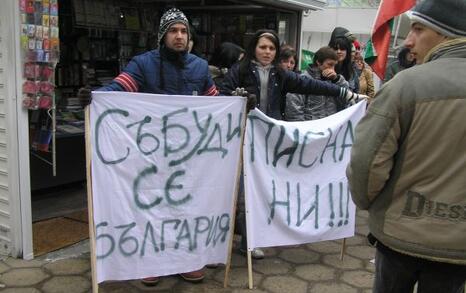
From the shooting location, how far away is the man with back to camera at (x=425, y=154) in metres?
1.72

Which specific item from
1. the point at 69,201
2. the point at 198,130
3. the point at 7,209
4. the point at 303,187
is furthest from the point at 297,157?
the point at 69,201

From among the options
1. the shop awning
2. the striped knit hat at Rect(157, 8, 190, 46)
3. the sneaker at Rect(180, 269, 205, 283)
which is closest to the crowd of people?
the sneaker at Rect(180, 269, 205, 283)

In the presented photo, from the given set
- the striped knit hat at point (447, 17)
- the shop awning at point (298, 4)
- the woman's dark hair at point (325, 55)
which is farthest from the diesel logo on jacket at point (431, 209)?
the shop awning at point (298, 4)

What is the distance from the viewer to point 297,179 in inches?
143

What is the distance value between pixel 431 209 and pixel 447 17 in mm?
692

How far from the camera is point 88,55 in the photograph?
6547 mm

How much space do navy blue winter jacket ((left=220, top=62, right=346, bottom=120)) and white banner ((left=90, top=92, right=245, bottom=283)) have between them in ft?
1.79

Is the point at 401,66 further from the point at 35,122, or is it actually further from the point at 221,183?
the point at 35,122

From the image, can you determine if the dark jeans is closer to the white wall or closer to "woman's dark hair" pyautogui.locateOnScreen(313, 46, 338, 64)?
"woman's dark hair" pyautogui.locateOnScreen(313, 46, 338, 64)

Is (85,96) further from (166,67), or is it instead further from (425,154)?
(425,154)

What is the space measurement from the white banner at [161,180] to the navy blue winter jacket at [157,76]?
296mm

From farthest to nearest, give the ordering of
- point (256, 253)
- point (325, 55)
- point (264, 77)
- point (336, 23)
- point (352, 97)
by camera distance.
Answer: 1. point (336, 23)
2. point (325, 55)
3. point (352, 97)
4. point (256, 253)
5. point (264, 77)

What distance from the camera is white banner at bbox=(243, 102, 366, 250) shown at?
343cm

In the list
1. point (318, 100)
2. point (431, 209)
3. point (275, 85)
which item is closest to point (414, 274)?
point (431, 209)
